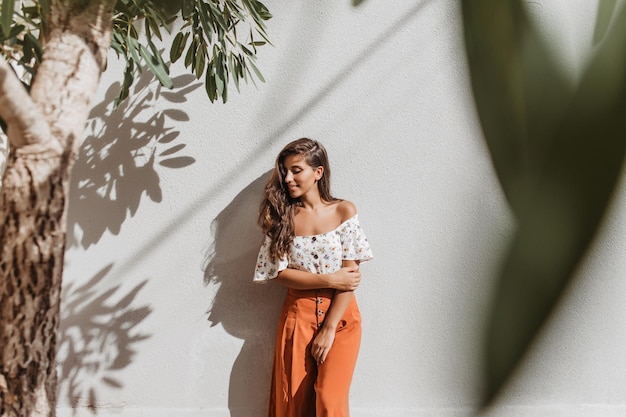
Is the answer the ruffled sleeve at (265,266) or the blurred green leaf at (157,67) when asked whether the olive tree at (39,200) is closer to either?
the blurred green leaf at (157,67)

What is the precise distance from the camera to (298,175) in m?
2.45

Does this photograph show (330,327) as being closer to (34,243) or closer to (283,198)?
(283,198)

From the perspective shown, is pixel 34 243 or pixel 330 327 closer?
pixel 34 243

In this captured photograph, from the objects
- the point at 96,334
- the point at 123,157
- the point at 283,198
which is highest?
the point at 123,157

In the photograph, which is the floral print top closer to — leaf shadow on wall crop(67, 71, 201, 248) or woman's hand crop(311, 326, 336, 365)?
woman's hand crop(311, 326, 336, 365)

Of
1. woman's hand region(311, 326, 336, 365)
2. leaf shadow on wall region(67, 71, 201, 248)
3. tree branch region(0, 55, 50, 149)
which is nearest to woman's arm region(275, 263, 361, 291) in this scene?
woman's hand region(311, 326, 336, 365)

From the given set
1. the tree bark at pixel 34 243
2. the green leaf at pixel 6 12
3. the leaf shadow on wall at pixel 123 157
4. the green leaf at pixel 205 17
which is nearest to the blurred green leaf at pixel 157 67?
the green leaf at pixel 205 17

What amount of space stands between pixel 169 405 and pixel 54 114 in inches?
68.8

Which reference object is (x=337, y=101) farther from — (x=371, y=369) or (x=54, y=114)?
(x=54, y=114)

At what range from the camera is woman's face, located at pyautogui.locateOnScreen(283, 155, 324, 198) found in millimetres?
2445

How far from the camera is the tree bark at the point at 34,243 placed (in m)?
1.44

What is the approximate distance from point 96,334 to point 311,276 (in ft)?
3.65

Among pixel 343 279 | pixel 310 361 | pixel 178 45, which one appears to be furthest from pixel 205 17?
pixel 310 361

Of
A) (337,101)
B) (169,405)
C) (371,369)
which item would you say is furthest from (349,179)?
(169,405)
